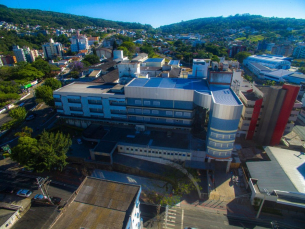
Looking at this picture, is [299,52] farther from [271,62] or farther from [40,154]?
[40,154]

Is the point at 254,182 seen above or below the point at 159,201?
above

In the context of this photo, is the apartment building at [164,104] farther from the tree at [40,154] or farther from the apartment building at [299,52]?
the apartment building at [299,52]

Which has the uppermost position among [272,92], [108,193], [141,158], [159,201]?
[272,92]

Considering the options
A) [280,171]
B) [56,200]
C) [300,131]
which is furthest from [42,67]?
[300,131]

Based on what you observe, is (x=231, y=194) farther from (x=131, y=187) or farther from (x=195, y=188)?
(x=131, y=187)

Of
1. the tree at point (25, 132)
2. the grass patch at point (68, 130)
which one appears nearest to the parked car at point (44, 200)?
the grass patch at point (68, 130)

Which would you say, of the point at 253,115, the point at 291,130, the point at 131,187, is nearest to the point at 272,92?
the point at 253,115
